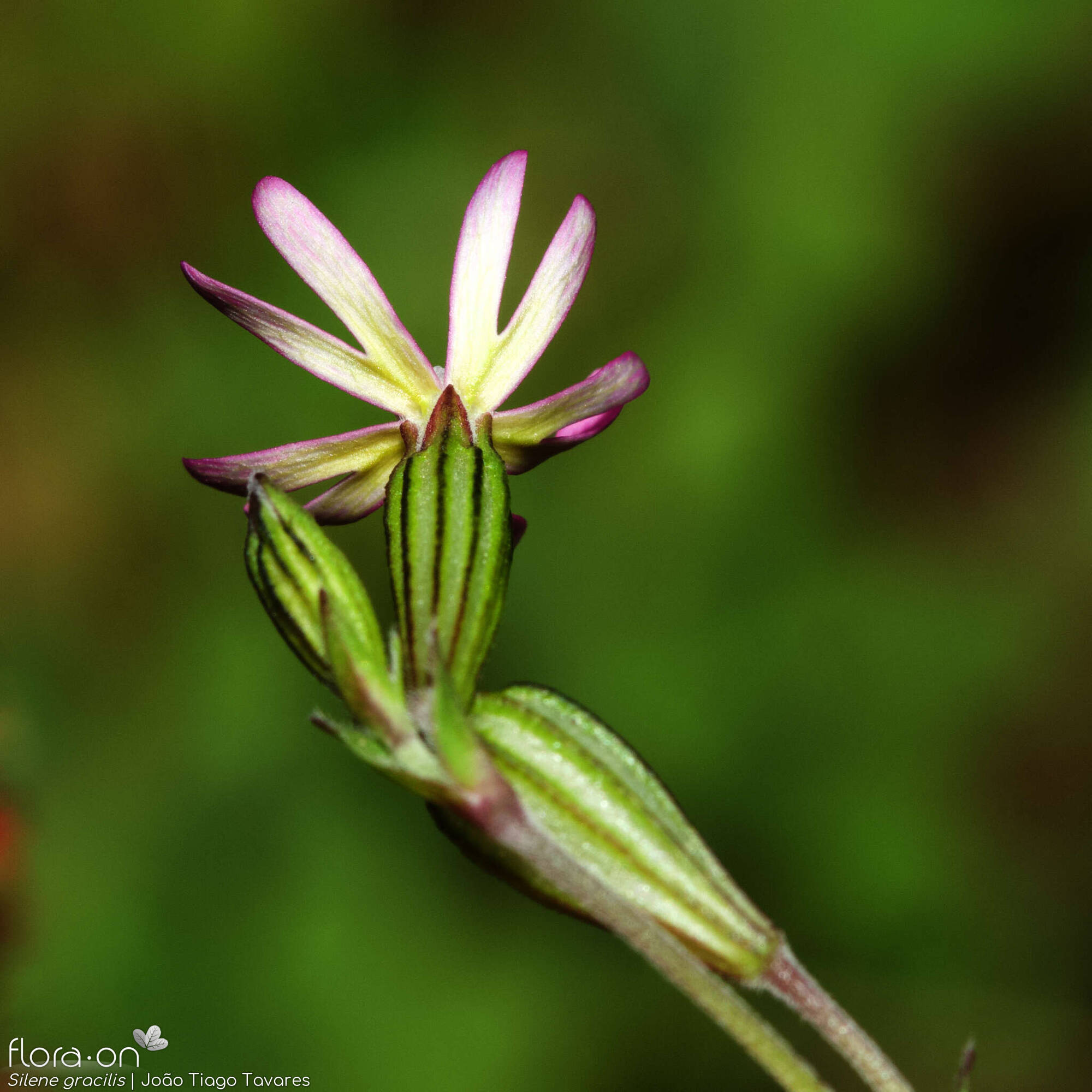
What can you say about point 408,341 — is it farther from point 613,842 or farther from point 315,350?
point 613,842

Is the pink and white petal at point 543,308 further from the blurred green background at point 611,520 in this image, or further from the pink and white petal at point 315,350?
the blurred green background at point 611,520

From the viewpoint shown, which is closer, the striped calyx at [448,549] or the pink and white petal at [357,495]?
the striped calyx at [448,549]

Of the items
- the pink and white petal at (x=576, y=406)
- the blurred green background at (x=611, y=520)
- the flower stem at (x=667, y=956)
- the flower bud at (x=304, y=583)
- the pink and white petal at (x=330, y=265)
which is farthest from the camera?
the blurred green background at (x=611, y=520)

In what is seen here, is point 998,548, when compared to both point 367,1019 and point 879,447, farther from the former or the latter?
point 367,1019

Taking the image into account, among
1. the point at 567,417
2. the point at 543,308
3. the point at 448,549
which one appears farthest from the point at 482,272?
the point at 448,549

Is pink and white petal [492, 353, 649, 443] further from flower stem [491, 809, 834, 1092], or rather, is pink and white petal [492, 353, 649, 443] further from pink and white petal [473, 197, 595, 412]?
flower stem [491, 809, 834, 1092]

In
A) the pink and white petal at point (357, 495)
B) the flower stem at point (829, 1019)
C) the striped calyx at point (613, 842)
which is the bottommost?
the flower stem at point (829, 1019)

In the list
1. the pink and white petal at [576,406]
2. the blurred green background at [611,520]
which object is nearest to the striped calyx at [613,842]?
the pink and white petal at [576,406]

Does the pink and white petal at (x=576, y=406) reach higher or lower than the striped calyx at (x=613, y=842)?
higher
